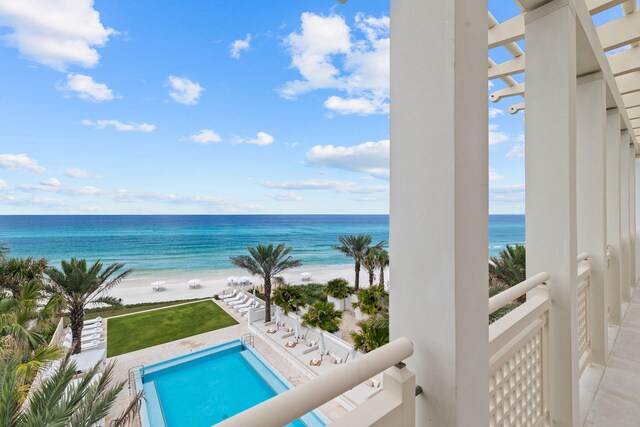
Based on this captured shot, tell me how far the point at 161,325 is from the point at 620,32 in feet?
43.8

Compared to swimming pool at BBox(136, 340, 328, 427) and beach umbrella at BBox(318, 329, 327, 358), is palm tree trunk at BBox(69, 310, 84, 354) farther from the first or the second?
beach umbrella at BBox(318, 329, 327, 358)

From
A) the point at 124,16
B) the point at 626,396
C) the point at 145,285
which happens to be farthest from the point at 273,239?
the point at 626,396

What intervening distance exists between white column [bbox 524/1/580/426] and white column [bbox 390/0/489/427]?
3.57 ft

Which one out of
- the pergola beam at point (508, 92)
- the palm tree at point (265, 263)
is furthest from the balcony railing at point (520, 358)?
the palm tree at point (265, 263)

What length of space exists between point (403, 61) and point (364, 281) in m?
19.8

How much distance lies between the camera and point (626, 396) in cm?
204

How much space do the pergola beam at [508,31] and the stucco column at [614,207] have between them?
2.04 m

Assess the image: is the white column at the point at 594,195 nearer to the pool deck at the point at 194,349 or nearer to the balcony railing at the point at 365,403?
the balcony railing at the point at 365,403

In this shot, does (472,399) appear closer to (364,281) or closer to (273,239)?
(364,281)

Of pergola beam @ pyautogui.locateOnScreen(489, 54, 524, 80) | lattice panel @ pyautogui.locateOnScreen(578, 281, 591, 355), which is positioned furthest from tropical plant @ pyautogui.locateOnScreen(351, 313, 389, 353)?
pergola beam @ pyautogui.locateOnScreen(489, 54, 524, 80)

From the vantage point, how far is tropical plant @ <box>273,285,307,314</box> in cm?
962

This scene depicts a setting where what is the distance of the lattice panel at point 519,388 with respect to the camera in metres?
1.13

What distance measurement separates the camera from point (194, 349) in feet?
28.1

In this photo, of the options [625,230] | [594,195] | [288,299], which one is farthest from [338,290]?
[594,195]
